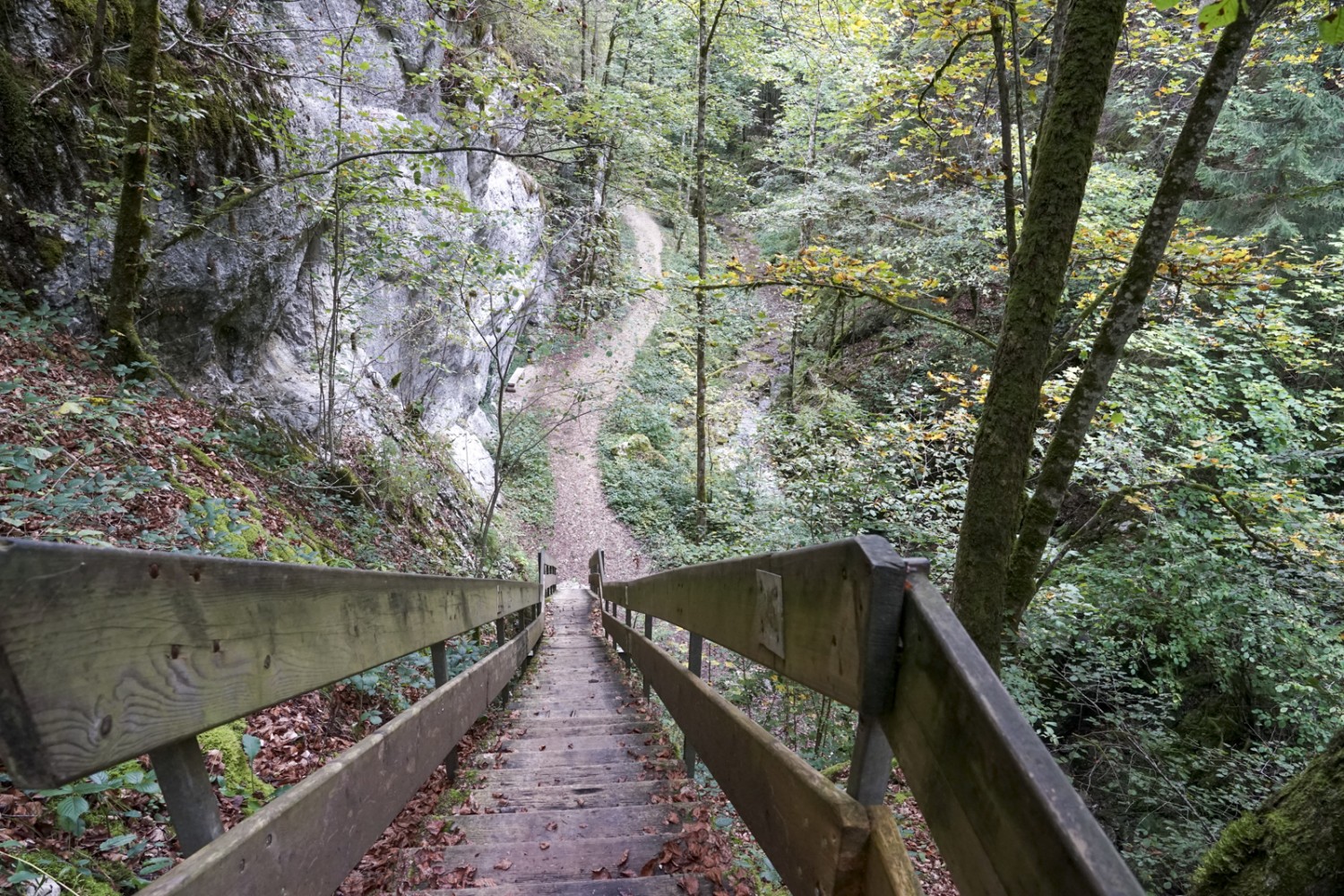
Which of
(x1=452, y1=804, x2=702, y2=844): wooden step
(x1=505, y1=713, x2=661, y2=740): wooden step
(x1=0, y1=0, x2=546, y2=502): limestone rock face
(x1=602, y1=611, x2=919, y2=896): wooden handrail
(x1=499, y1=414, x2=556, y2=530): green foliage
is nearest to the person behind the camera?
(x1=602, y1=611, x2=919, y2=896): wooden handrail

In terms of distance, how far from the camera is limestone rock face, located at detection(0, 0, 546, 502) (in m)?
6.16

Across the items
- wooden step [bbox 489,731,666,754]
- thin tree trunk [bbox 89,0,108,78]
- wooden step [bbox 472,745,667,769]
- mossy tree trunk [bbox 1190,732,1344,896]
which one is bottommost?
wooden step [bbox 489,731,666,754]

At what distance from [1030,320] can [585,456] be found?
16380mm

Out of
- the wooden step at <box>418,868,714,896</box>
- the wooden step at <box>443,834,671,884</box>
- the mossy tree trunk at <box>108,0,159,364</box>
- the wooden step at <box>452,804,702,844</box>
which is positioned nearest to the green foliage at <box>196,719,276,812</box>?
the wooden step at <box>452,804,702,844</box>

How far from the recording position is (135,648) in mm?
946

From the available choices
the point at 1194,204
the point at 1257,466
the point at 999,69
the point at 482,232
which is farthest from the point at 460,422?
the point at 1194,204

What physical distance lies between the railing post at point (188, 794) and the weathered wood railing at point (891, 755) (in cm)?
111

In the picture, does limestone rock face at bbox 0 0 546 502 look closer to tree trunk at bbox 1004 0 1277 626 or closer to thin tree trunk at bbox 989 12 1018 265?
thin tree trunk at bbox 989 12 1018 265

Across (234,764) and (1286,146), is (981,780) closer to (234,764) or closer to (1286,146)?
(234,764)

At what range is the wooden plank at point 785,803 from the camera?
3.91 ft

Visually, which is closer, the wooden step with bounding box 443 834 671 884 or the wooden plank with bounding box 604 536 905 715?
the wooden plank with bounding box 604 536 905 715

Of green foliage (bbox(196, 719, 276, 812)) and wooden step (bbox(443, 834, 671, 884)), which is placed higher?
green foliage (bbox(196, 719, 276, 812))

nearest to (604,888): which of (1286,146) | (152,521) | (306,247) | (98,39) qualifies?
(152,521)

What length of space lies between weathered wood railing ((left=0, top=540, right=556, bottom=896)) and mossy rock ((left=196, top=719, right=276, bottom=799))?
141 cm
